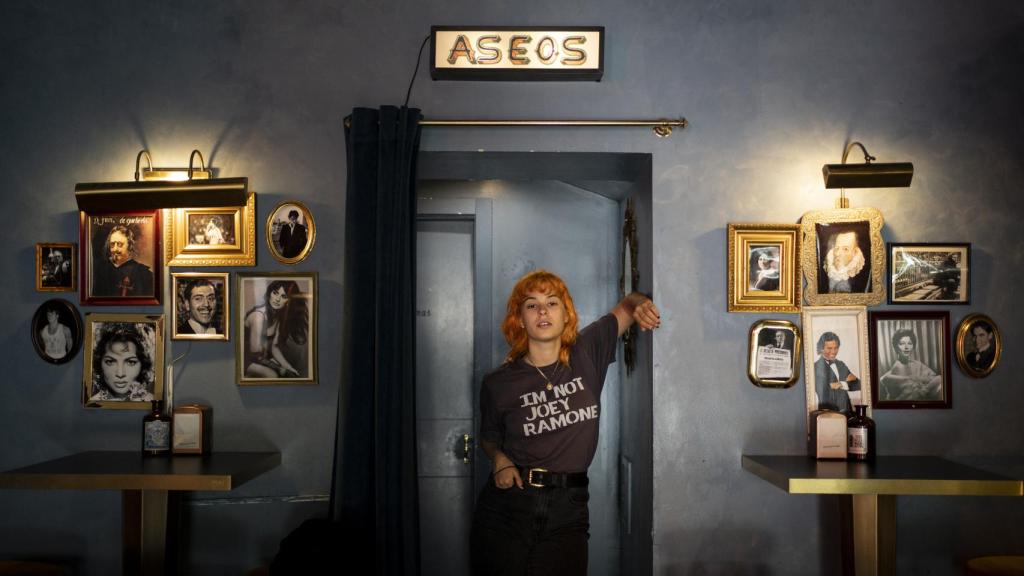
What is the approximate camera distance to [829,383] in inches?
138

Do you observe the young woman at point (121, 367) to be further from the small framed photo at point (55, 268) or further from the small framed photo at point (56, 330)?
the small framed photo at point (55, 268)

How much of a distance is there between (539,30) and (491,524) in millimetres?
2141

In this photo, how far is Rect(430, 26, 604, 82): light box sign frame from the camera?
3479 mm

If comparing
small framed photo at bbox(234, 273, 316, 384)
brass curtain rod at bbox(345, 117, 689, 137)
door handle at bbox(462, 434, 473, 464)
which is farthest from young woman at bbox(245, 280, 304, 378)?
door handle at bbox(462, 434, 473, 464)

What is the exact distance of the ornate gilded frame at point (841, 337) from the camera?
3.49 metres

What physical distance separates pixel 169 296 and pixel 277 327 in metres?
0.53

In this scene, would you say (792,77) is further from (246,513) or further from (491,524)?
(246,513)

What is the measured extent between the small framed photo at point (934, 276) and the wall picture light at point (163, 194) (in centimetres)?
291

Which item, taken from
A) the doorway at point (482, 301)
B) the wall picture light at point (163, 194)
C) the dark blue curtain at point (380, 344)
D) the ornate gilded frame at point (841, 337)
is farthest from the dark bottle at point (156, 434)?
the ornate gilded frame at point (841, 337)

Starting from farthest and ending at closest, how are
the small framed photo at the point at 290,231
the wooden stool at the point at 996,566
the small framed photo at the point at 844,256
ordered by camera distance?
the small framed photo at the point at 290,231 < the small framed photo at the point at 844,256 < the wooden stool at the point at 996,566

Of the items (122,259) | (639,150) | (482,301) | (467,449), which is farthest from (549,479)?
(122,259)

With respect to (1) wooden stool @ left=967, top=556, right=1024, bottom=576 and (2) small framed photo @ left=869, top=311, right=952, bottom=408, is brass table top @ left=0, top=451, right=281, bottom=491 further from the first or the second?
(1) wooden stool @ left=967, top=556, right=1024, bottom=576

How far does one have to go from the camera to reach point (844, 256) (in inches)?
136

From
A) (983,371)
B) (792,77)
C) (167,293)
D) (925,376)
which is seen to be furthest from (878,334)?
(167,293)
